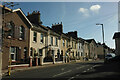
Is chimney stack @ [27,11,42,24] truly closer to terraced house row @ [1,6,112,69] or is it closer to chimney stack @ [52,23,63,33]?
terraced house row @ [1,6,112,69]

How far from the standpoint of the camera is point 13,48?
18.6m

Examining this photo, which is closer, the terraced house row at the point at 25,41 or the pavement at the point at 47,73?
the pavement at the point at 47,73

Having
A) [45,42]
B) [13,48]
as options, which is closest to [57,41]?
[45,42]

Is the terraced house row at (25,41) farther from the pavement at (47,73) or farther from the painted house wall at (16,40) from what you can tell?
the pavement at (47,73)

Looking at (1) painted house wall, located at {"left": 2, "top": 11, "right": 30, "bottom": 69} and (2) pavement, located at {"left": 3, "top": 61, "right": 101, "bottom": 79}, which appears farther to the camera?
(1) painted house wall, located at {"left": 2, "top": 11, "right": 30, "bottom": 69}

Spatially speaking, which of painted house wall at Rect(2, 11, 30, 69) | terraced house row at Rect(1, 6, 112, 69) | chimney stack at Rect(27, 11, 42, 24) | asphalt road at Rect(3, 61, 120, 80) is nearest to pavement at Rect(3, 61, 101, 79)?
asphalt road at Rect(3, 61, 120, 80)

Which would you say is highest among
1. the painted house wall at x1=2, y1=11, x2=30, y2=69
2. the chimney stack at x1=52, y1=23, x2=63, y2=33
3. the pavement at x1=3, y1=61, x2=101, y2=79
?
the chimney stack at x1=52, y1=23, x2=63, y2=33

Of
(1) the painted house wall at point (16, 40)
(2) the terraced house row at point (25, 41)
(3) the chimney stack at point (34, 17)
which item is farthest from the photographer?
(3) the chimney stack at point (34, 17)

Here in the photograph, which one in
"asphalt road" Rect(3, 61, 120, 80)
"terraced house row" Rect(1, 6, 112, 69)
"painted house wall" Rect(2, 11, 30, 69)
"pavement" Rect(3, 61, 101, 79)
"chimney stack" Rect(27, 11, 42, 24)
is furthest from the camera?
"chimney stack" Rect(27, 11, 42, 24)

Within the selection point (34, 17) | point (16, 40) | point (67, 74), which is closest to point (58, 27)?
point (34, 17)

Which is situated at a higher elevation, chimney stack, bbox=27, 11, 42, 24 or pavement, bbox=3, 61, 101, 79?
chimney stack, bbox=27, 11, 42, 24

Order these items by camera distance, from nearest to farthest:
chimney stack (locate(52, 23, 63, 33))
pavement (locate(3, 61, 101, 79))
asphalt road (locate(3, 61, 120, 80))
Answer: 1. asphalt road (locate(3, 61, 120, 80))
2. pavement (locate(3, 61, 101, 79))
3. chimney stack (locate(52, 23, 63, 33))

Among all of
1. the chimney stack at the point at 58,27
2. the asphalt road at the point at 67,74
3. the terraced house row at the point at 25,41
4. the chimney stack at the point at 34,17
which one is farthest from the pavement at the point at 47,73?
the chimney stack at the point at 58,27

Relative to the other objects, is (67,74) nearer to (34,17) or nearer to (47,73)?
(47,73)
